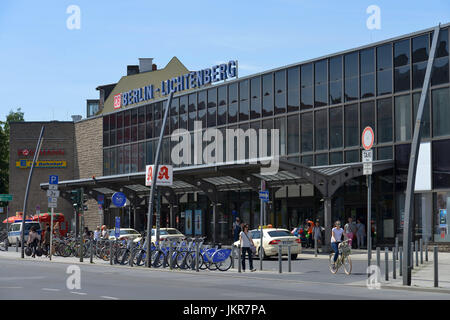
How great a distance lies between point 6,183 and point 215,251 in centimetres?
6413

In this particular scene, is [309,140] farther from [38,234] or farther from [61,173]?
[61,173]

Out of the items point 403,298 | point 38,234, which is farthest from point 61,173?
point 403,298

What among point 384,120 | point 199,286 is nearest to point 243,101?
point 384,120

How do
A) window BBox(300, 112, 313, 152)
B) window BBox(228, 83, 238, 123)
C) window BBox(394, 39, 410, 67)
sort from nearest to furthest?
window BBox(394, 39, 410, 67), window BBox(300, 112, 313, 152), window BBox(228, 83, 238, 123)

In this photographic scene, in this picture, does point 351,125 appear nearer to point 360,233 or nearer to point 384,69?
point 384,69

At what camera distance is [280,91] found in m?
45.5

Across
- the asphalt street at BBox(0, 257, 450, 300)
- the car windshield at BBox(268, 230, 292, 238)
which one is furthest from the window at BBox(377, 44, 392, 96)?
the asphalt street at BBox(0, 257, 450, 300)

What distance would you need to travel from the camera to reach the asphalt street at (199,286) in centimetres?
1611

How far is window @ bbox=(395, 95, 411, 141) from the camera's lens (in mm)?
37844

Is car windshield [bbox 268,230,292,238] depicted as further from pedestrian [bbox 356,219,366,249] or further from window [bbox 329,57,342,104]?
window [bbox 329,57,342,104]

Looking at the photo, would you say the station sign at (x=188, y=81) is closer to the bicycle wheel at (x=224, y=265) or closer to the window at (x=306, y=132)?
the window at (x=306, y=132)

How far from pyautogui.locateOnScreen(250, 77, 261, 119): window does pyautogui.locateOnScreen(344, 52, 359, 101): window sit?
738 cm

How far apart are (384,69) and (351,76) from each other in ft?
7.48

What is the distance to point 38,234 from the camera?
39.2 m
